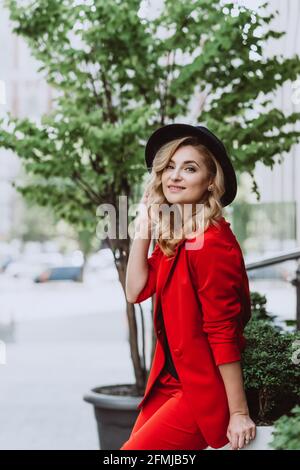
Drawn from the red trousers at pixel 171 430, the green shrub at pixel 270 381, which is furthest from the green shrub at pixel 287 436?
the green shrub at pixel 270 381

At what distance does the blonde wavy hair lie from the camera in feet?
9.07

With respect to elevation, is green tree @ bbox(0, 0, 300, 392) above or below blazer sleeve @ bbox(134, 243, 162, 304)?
above

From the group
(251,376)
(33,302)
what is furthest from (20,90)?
(251,376)

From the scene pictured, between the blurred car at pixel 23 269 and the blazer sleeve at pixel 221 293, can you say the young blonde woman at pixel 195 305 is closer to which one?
the blazer sleeve at pixel 221 293

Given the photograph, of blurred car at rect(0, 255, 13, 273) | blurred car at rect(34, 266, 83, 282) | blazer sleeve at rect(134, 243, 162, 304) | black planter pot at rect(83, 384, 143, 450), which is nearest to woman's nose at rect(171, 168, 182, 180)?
blazer sleeve at rect(134, 243, 162, 304)

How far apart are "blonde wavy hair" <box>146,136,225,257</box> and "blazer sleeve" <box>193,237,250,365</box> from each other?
0.35 ft

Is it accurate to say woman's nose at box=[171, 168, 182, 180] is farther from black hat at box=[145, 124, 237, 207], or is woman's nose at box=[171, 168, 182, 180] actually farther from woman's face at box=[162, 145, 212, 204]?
black hat at box=[145, 124, 237, 207]

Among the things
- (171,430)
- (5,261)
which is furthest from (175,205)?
(5,261)

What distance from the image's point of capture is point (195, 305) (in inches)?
104

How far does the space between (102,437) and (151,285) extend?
12.6 ft

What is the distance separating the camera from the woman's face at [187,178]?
2.80m

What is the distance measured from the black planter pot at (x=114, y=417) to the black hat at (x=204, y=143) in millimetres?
3720

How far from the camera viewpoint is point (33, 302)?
29.8 metres

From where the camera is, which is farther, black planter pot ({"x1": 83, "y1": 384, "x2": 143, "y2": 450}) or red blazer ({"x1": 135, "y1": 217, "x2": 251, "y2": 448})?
black planter pot ({"x1": 83, "y1": 384, "x2": 143, "y2": 450})
